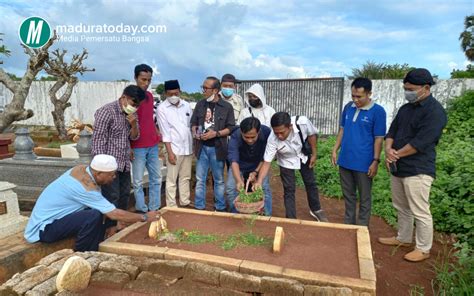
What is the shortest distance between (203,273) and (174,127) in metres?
2.50

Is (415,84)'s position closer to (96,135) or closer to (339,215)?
(339,215)

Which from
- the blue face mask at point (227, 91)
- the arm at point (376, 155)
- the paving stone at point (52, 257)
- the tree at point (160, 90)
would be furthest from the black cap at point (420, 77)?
the tree at point (160, 90)

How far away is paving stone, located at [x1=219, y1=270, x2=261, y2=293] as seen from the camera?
8.09ft

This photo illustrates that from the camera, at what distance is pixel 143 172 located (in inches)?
176

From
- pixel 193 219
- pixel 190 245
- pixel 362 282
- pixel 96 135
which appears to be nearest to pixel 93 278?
pixel 190 245

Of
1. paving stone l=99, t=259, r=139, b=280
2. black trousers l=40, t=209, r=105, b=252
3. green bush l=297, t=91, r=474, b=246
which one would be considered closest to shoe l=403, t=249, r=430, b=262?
green bush l=297, t=91, r=474, b=246

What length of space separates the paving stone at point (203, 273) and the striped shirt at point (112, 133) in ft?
5.71

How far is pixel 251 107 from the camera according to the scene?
4641 mm

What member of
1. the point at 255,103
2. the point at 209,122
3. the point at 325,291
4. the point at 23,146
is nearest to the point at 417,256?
the point at 325,291

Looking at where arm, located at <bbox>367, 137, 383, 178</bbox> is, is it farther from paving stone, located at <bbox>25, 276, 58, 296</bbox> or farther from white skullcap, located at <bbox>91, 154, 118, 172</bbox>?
paving stone, located at <bbox>25, 276, 58, 296</bbox>

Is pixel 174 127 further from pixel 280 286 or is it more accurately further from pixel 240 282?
pixel 280 286

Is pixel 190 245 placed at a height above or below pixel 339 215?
above

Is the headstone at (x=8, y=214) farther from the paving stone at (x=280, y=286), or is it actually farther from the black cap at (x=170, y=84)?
the paving stone at (x=280, y=286)

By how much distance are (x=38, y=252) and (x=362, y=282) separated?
9.66 ft
